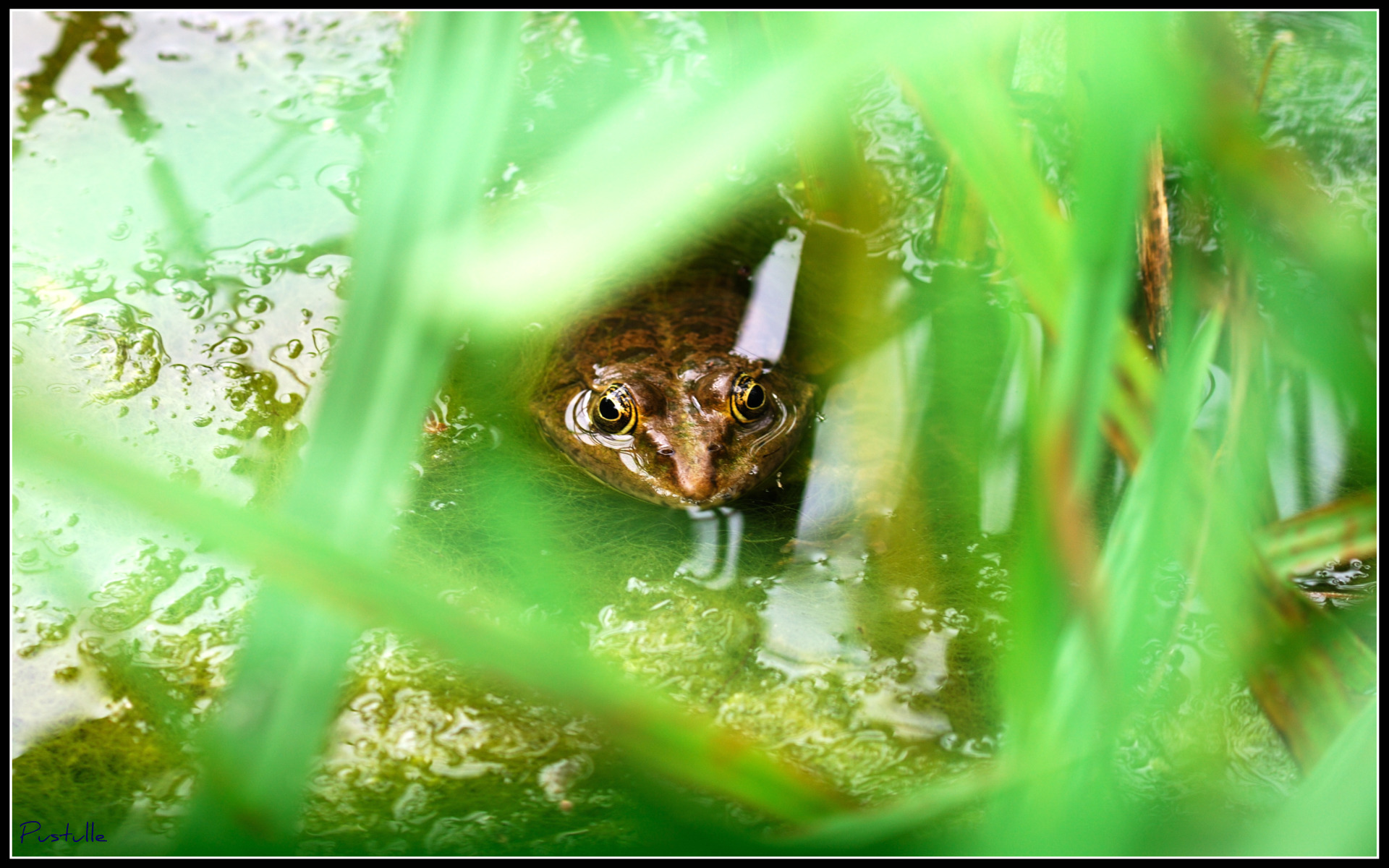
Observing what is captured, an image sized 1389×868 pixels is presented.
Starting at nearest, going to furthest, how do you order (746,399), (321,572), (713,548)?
(321,572) < (713,548) < (746,399)

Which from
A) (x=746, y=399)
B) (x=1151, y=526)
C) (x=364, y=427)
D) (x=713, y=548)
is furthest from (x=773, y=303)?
(x=364, y=427)

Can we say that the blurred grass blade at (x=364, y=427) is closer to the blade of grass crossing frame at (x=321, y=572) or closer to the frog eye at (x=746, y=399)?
the blade of grass crossing frame at (x=321, y=572)

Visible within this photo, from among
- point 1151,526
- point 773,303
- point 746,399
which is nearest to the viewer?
point 1151,526

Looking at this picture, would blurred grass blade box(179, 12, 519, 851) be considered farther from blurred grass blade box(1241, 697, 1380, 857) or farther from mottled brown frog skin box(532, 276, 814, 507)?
mottled brown frog skin box(532, 276, 814, 507)

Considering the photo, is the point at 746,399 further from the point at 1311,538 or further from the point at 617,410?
the point at 1311,538

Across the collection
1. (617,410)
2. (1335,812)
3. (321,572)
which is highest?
(617,410)

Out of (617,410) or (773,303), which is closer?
(617,410)

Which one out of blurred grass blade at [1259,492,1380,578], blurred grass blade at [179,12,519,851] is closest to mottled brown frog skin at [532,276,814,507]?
blurred grass blade at [1259,492,1380,578]

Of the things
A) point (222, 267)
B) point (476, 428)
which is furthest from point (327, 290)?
point (476, 428)
